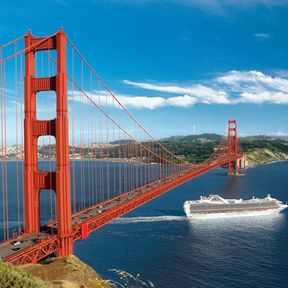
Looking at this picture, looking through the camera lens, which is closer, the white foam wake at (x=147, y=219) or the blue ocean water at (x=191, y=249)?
the blue ocean water at (x=191, y=249)

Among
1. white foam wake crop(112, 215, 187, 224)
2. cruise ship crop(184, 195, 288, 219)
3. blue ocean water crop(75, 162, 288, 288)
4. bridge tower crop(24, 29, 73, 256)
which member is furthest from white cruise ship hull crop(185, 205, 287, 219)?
bridge tower crop(24, 29, 73, 256)

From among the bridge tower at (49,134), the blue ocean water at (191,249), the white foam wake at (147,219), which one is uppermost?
the bridge tower at (49,134)

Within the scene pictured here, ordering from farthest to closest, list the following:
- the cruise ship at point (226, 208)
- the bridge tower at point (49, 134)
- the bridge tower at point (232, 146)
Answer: the bridge tower at point (232, 146), the cruise ship at point (226, 208), the bridge tower at point (49, 134)

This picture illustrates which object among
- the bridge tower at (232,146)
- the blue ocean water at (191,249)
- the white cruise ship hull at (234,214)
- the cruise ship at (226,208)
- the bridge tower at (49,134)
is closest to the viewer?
the bridge tower at (49,134)

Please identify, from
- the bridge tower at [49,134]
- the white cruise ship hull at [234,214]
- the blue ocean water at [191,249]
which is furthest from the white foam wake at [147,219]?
the bridge tower at [49,134]

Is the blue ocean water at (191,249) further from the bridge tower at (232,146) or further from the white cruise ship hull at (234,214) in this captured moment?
the bridge tower at (232,146)

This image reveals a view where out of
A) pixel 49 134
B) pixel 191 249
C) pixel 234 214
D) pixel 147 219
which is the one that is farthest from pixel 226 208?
pixel 49 134

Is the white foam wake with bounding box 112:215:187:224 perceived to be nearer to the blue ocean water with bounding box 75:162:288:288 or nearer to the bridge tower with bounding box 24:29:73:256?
the blue ocean water with bounding box 75:162:288:288
